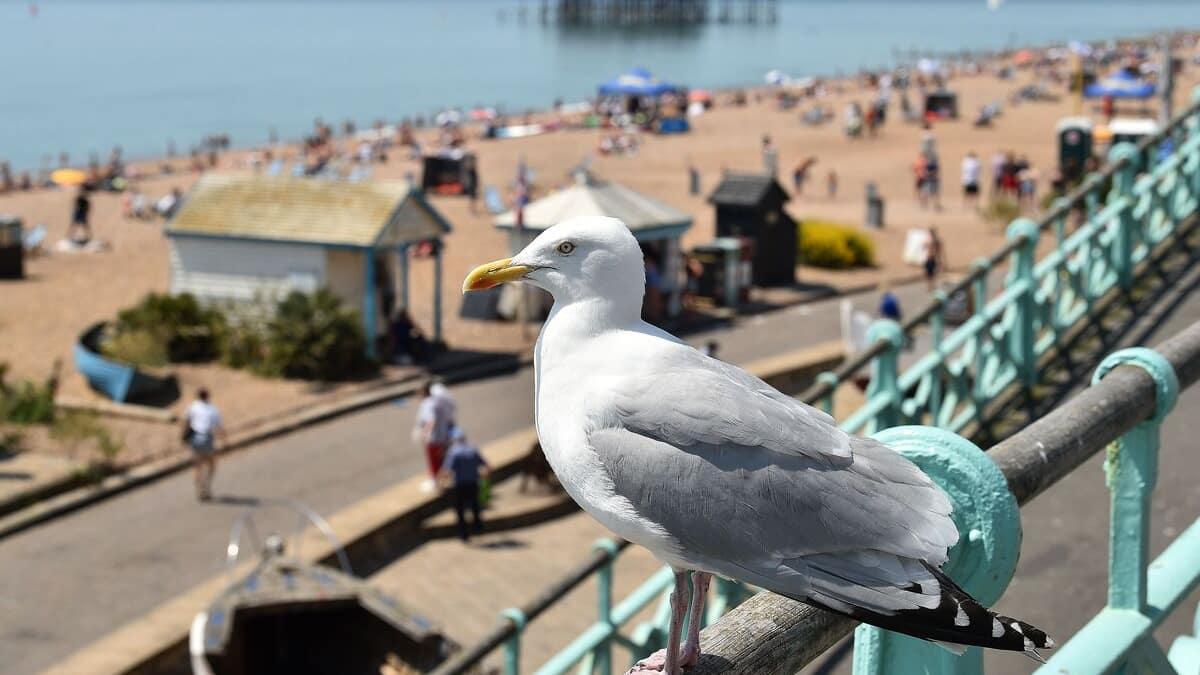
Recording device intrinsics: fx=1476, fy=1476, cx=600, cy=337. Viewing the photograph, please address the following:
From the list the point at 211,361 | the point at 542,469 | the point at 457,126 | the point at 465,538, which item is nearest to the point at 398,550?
the point at 465,538

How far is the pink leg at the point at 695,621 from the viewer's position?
8.07 ft

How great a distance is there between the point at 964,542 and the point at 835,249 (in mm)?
28015

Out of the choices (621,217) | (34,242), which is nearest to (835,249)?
(621,217)

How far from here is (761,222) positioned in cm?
2784

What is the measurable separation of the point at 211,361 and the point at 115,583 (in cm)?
940

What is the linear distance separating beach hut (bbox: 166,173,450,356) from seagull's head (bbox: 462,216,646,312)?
1977cm

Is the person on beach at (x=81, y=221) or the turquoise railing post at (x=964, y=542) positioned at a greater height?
the turquoise railing post at (x=964, y=542)

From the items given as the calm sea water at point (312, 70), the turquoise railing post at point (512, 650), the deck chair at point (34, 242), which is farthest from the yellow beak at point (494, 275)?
the calm sea water at point (312, 70)

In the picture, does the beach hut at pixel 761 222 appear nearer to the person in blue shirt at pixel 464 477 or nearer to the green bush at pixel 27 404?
the green bush at pixel 27 404

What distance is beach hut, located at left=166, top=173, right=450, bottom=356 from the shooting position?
2270 cm

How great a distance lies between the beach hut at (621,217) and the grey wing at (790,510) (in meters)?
19.4

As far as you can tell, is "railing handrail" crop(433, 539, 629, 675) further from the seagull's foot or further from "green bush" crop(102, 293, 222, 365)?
"green bush" crop(102, 293, 222, 365)

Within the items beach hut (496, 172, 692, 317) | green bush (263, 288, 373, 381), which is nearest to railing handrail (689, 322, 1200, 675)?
beach hut (496, 172, 692, 317)

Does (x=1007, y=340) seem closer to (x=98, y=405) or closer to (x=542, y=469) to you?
(x=542, y=469)
